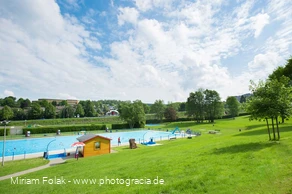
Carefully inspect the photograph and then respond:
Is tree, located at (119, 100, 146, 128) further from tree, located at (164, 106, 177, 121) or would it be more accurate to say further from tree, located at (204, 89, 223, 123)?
tree, located at (204, 89, 223, 123)

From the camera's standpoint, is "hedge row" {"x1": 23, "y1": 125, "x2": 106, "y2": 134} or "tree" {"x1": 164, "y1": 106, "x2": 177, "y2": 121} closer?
"hedge row" {"x1": 23, "y1": 125, "x2": 106, "y2": 134}

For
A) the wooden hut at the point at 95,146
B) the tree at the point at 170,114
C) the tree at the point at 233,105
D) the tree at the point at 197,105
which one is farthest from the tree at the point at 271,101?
the tree at the point at 170,114

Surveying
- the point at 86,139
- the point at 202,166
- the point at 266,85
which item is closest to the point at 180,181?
Answer: the point at 202,166

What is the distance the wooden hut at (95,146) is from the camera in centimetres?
2289

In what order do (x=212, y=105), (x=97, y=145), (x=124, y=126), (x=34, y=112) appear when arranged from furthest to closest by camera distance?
(x=34, y=112)
(x=212, y=105)
(x=124, y=126)
(x=97, y=145)

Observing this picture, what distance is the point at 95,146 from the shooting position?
23.6 meters

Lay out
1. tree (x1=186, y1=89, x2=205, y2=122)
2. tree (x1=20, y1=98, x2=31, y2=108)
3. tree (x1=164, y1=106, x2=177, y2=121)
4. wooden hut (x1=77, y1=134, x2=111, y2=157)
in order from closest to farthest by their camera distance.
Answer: wooden hut (x1=77, y1=134, x2=111, y2=157) < tree (x1=186, y1=89, x2=205, y2=122) < tree (x1=164, y1=106, x2=177, y2=121) < tree (x1=20, y1=98, x2=31, y2=108)

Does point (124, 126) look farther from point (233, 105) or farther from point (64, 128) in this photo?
point (233, 105)

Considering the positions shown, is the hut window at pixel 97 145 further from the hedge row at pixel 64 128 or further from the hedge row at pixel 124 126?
the hedge row at pixel 124 126

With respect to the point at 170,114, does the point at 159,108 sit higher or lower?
higher

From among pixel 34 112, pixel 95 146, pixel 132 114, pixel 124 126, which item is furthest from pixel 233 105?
pixel 34 112

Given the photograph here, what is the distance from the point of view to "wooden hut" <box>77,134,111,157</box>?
22.9 metres

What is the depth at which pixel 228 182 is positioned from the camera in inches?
257

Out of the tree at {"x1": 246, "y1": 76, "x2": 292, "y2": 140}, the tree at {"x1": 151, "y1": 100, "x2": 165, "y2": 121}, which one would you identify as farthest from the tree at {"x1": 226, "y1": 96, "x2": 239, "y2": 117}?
the tree at {"x1": 246, "y1": 76, "x2": 292, "y2": 140}
